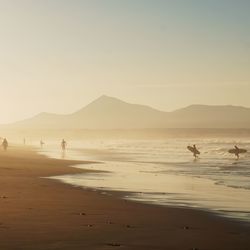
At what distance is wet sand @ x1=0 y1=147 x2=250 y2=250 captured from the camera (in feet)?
33.6

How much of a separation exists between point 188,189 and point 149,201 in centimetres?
440

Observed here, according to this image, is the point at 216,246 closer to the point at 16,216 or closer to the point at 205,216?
the point at 205,216

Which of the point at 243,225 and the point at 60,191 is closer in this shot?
the point at 243,225

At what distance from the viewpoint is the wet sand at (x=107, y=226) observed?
10.2m

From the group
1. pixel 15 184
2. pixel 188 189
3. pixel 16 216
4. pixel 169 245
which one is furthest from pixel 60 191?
pixel 169 245

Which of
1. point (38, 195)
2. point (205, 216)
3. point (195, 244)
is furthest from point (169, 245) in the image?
point (38, 195)

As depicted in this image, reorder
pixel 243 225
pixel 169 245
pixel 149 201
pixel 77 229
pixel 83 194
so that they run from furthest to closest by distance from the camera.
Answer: pixel 83 194, pixel 149 201, pixel 243 225, pixel 77 229, pixel 169 245

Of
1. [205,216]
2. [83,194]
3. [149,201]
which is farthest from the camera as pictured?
[83,194]

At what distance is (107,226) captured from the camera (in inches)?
479

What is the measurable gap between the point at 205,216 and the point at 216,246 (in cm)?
393

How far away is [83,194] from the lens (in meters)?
19.0

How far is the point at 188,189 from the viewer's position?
70.7 ft

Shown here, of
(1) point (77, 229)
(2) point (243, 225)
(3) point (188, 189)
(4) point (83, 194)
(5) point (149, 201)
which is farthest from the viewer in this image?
(3) point (188, 189)

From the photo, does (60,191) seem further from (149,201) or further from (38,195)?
(149,201)
